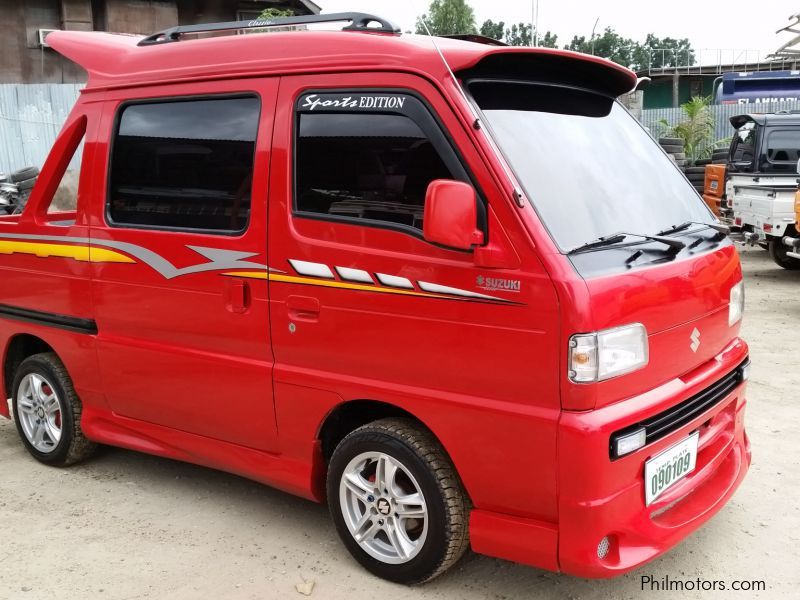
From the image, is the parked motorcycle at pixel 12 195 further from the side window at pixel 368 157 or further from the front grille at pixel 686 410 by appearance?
the front grille at pixel 686 410

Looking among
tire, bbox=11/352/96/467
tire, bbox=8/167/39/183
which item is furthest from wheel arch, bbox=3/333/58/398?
tire, bbox=8/167/39/183

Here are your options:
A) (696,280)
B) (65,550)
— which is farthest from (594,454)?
(65,550)

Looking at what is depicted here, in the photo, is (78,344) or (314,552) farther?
(78,344)

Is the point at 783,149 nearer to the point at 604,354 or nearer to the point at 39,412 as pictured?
the point at 604,354

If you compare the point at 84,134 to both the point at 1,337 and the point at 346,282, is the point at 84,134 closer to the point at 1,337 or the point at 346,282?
the point at 1,337

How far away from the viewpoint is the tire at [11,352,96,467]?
4723 millimetres

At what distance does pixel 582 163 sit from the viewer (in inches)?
133

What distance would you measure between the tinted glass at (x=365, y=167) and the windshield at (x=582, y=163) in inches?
12.5

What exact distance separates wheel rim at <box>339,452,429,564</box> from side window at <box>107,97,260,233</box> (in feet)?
4.06

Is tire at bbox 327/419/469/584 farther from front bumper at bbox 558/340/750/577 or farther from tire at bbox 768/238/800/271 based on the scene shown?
tire at bbox 768/238/800/271

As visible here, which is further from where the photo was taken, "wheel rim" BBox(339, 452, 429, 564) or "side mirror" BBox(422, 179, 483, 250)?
"wheel rim" BBox(339, 452, 429, 564)

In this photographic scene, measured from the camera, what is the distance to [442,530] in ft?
10.5

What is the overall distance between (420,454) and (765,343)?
538 cm

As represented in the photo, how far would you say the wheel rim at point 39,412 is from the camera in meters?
4.86
